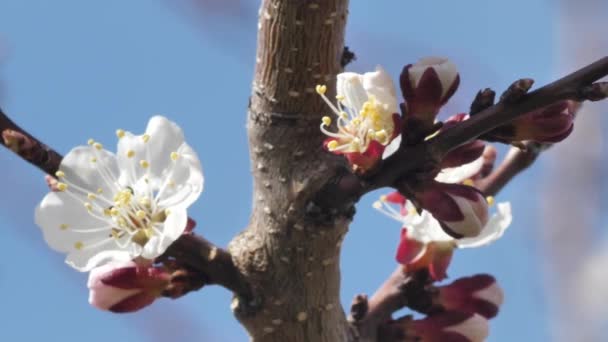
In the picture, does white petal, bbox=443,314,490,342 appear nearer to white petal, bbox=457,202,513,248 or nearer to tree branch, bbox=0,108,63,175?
white petal, bbox=457,202,513,248

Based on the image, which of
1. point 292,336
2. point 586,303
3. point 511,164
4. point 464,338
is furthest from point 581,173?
point 292,336

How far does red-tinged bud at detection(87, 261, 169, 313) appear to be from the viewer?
1.33m

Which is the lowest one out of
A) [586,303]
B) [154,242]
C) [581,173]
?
[154,242]

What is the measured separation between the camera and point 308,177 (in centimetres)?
124

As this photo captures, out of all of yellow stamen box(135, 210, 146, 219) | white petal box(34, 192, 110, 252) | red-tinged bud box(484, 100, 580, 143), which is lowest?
red-tinged bud box(484, 100, 580, 143)

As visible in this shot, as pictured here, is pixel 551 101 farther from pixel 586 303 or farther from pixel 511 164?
pixel 586 303

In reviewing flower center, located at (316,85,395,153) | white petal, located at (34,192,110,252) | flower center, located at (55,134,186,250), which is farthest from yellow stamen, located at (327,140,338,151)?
white petal, located at (34,192,110,252)

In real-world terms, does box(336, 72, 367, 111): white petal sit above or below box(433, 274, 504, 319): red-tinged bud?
above

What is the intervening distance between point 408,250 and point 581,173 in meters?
1.68

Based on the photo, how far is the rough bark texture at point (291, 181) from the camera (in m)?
1.24

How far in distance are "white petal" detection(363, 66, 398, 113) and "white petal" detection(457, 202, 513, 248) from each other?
41cm

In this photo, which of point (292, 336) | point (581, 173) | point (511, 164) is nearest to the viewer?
point (292, 336)

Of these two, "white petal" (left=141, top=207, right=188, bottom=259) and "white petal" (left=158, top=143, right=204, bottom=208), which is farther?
"white petal" (left=158, top=143, right=204, bottom=208)

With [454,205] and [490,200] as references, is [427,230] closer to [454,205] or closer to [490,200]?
[490,200]
